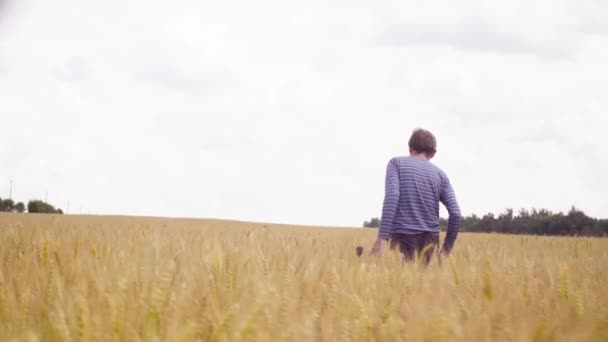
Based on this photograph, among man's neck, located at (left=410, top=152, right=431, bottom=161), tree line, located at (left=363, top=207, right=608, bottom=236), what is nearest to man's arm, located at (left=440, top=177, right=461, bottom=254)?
man's neck, located at (left=410, top=152, right=431, bottom=161)

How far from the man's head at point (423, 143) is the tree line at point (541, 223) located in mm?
33844

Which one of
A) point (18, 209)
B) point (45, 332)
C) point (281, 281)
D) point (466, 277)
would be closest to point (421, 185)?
point (466, 277)

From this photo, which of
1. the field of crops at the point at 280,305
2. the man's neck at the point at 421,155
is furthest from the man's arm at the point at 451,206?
the field of crops at the point at 280,305

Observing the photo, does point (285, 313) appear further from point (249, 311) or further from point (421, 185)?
point (421, 185)

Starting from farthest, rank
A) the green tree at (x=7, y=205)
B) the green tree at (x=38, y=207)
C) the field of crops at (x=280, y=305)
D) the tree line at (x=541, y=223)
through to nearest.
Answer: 1. the green tree at (x=38, y=207)
2. the green tree at (x=7, y=205)
3. the tree line at (x=541, y=223)
4. the field of crops at (x=280, y=305)

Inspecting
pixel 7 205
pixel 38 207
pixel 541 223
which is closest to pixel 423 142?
pixel 541 223

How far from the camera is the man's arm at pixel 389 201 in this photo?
14.5 ft

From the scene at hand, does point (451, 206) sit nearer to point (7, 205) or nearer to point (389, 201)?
point (389, 201)

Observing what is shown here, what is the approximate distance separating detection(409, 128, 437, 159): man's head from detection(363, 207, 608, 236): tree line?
33.8m

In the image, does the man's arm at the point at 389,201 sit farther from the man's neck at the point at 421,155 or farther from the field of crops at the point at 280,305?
the field of crops at the point at 280,305

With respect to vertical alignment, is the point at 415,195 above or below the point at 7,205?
above

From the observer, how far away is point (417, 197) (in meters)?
4.69

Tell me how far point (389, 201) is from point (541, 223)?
46735 millimetres

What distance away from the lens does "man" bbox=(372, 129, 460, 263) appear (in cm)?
466
